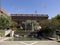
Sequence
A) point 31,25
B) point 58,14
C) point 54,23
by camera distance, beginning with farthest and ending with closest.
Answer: point 31,25 → point 58,14 → point 54,23

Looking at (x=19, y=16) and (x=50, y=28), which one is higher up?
(x=19, y=16)

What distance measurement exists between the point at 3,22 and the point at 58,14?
62.0 ft

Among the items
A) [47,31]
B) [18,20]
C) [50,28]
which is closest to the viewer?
[50,28]

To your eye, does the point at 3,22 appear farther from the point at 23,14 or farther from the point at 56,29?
the point at 23,14

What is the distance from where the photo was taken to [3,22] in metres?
46.6

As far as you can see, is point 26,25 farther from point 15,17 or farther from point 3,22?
point 15,17

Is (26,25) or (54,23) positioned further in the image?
(26,25)

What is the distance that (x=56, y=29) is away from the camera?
34.1m

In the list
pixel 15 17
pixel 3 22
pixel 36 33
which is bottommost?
pixel 36 33

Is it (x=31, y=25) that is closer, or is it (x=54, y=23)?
(x=54, y=23)

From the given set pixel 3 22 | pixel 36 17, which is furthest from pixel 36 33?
pixel 36 17

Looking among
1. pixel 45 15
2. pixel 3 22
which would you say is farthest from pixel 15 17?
pixel 3 22

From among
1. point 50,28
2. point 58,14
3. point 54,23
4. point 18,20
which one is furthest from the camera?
point 18,20

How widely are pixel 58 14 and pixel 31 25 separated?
52.0ft
